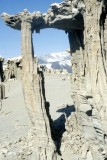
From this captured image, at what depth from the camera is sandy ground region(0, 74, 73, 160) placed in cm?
2050

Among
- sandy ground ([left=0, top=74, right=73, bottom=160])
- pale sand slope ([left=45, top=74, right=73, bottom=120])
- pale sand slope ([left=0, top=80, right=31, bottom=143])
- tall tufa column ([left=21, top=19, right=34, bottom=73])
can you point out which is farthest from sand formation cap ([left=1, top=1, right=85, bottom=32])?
pale sand slope ([left=45, top=74, right=73, bottom=120])

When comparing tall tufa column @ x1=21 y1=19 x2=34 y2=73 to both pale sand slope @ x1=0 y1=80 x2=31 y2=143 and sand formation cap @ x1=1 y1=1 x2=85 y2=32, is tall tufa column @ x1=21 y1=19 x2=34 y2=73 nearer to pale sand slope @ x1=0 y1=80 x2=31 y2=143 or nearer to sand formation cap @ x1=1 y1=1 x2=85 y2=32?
sand formation cap @ x1=1 y1=1 x2=85 y2=32

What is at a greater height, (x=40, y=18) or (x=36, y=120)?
(x=40, y=18)

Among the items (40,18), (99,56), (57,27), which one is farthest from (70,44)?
(99,56)

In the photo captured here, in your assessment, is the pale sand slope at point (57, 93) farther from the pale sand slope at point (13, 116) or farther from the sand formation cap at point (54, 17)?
the sand formation cap at point (54, 17)

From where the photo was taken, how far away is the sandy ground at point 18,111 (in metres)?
20.5

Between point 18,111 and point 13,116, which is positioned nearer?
point 13,116

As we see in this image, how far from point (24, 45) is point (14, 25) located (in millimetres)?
1252

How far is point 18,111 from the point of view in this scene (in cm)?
3061

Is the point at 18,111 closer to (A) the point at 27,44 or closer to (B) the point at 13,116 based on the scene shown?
(B) the point at 13,116

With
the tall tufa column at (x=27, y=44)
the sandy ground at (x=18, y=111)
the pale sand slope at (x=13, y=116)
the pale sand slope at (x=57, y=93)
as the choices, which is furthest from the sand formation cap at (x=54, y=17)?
the pale sand slope at (x=57, y=93)

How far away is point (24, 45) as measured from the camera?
17328mm

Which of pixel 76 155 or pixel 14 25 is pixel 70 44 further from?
pixel 76 155

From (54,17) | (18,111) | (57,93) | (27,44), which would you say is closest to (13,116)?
(18,111)
